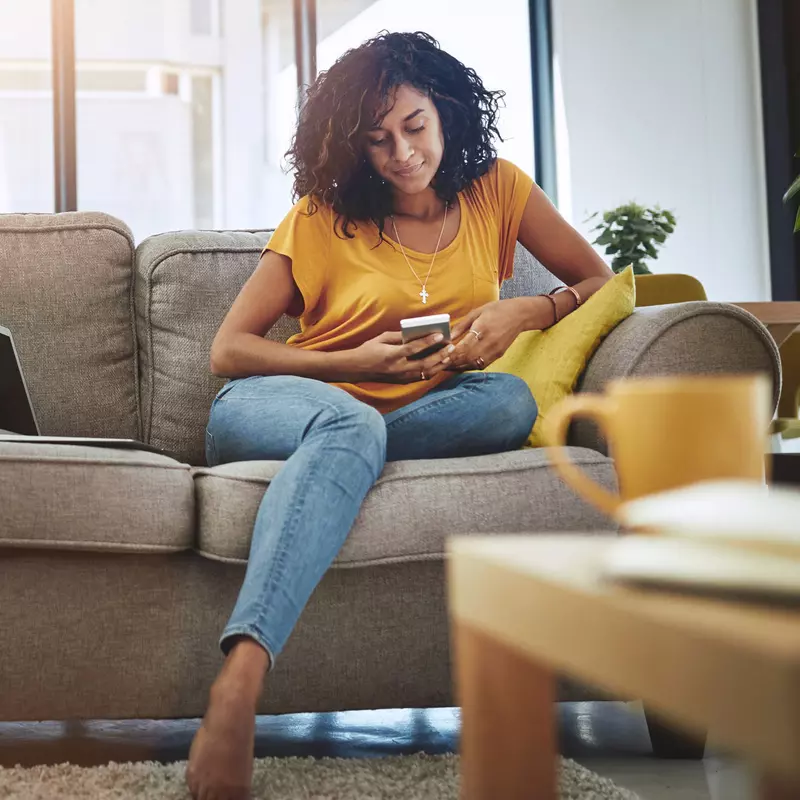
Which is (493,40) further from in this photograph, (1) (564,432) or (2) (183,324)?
(1) (564,432)

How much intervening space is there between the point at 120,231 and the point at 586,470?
1143 millimetres

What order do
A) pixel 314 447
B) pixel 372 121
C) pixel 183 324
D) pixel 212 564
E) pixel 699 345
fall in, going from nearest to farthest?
pixel 314 447 < pixel 212 564 < pixel 699 345 < pixel 372 121 < pixel 183 324

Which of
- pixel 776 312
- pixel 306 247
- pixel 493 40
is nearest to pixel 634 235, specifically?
pixel 776 312

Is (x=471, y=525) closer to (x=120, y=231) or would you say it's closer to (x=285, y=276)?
(x=285, y=276)

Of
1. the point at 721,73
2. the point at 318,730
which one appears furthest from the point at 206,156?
the point at 318,730

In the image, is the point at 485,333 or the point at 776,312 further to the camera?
the point at 776,312

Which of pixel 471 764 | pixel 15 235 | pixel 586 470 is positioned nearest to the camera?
pixel 471 764

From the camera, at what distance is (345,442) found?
119 centimetres

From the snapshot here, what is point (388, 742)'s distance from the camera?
1.43 m

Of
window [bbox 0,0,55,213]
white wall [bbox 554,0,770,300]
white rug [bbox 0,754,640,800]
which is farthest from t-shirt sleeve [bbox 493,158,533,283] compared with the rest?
window [bbox 0,0,55,213]

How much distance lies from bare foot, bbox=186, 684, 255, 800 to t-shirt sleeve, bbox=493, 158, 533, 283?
1.07 meters

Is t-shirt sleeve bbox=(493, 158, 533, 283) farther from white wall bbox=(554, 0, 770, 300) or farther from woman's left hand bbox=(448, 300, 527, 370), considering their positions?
white wall bbox=(554, 0, 770, 300)

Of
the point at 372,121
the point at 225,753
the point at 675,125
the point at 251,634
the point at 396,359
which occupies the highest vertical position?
the point at 675,125

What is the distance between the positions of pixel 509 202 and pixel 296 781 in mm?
1096
